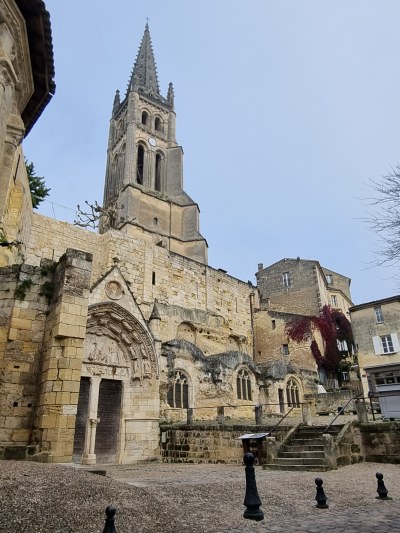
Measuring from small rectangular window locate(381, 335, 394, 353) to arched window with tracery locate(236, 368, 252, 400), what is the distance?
8422mm

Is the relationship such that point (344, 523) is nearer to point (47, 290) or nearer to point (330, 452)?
point (330, 452)

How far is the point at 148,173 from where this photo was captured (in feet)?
136

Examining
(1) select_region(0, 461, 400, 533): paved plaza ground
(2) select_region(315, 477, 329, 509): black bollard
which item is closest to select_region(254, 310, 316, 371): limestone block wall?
(1) select_region(0, 461, 400, 533): paved plaza ground

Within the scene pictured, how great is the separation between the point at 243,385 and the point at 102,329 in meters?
11.3

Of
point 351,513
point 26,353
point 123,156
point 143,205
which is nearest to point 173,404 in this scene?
point 26,353

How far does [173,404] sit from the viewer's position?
19.0 meters

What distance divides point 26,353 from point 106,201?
114 ft

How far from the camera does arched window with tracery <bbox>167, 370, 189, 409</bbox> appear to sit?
18984 millimetres

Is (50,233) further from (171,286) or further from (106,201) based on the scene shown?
(106,201)

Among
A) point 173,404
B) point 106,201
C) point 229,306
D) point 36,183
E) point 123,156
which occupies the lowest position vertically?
point 173,404

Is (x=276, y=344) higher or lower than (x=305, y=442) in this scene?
higher

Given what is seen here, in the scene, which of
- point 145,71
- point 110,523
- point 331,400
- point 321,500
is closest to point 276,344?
point 331,400

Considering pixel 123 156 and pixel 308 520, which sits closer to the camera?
pixel 308 520

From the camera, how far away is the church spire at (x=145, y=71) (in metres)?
50.4
